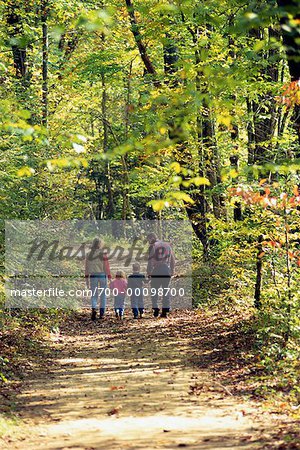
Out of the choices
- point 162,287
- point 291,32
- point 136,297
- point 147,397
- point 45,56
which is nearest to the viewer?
point 291,32

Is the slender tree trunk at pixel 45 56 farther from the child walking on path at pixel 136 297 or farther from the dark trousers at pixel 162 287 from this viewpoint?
the dark trousers at pixel 162 287

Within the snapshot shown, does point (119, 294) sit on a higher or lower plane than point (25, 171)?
lower

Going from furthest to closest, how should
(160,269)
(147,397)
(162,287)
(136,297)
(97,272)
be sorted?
(97,272) < (136,297) < (160,269) < (162,287) < (147,397)

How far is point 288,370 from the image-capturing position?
8766 millimetres

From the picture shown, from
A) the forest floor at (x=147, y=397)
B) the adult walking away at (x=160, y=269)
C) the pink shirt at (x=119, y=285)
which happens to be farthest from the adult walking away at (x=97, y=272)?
the forest floor at (x=147, y=397)

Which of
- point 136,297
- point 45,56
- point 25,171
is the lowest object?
point 136,297

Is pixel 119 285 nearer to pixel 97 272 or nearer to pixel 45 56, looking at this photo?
pixel 97 272

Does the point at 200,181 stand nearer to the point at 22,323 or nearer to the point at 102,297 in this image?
the point at 22,323

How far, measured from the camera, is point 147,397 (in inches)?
339

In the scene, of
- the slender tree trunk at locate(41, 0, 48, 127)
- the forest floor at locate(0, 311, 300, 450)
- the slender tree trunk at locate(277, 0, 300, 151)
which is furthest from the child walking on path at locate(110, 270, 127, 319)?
the slender tree trunk at locate(277, 0, 300, 151)

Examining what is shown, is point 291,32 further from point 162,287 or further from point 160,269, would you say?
point 160,269

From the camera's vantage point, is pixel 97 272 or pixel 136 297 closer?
pixel 136 297

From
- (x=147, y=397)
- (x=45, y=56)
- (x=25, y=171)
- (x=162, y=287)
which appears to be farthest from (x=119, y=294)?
(x=25, y=171)

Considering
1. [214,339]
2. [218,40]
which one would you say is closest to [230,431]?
[214,339]
